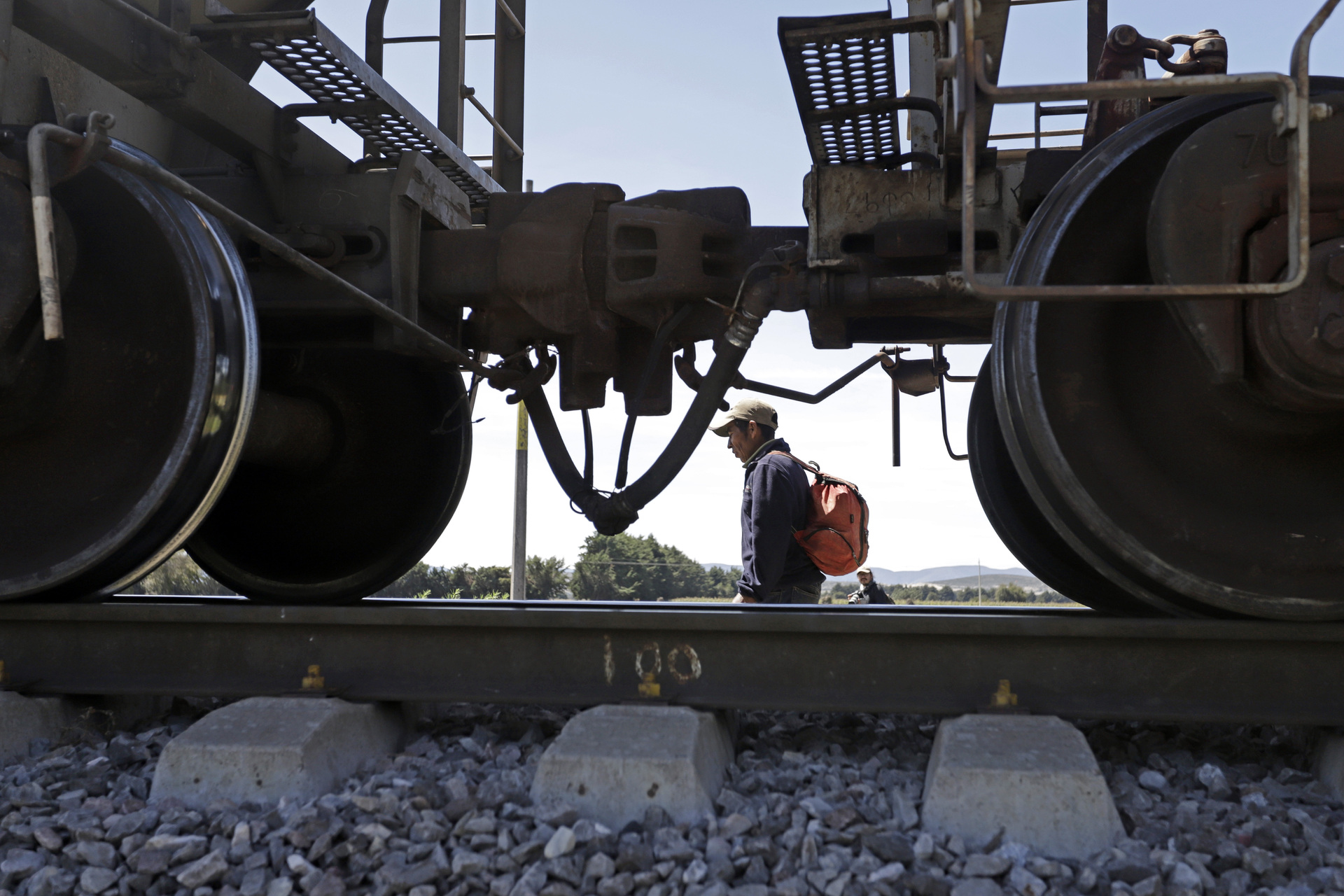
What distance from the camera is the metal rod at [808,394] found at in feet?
12.1

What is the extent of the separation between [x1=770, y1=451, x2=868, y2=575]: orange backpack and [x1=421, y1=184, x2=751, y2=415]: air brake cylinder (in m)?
1.17

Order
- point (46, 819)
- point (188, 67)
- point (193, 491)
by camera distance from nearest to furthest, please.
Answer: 1. point (46, 819)
2. point (193, 491)
3. point (188, 67)

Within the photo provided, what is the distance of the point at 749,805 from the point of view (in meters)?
2.18

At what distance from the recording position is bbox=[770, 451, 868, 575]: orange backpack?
182 inches

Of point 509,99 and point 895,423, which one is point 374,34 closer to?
point 509,99

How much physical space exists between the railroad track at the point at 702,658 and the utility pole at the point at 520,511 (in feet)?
20.6

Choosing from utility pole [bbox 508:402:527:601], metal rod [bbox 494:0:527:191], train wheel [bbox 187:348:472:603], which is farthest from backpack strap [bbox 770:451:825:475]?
utility pole [bbox 508:402:527:601]

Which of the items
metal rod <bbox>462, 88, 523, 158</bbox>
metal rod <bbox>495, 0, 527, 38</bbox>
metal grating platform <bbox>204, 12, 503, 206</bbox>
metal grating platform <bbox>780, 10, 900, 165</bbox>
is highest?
metal rod <bbox>495, 0, 527, 38</bbox>

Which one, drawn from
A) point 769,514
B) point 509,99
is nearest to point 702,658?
point 769,514

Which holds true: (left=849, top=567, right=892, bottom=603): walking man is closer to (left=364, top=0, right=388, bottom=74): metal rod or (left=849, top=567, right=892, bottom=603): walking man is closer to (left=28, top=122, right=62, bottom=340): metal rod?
(left=364, top=0, right=388, bottom=74): metal rod

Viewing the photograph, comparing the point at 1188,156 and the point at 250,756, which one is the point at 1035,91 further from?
the point at 250,756

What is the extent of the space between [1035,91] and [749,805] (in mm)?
1607

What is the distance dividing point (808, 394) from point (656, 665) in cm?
141

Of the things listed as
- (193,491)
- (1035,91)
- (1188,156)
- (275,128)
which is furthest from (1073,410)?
(275,128)
